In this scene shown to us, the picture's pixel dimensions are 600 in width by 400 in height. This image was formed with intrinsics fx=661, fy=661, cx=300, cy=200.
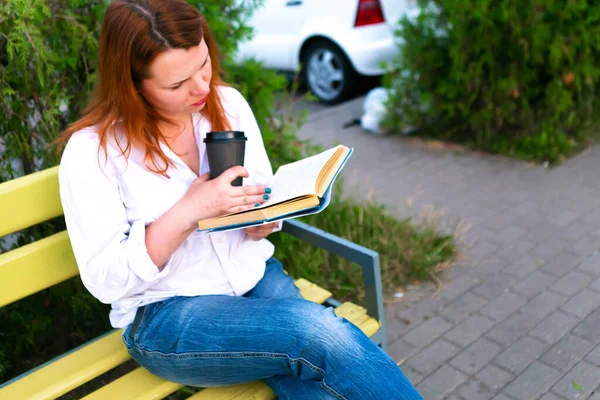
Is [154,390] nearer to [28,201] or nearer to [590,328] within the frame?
[28,201]

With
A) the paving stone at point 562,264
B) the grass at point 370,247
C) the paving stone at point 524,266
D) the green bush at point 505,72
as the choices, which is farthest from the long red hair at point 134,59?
the green bush at point 505,72

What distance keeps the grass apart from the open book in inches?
49.6

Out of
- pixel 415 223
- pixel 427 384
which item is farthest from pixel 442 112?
pixel 427 384

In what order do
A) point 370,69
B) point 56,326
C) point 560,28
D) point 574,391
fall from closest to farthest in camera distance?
point 574,391 → point 56,326 → point 560,28 → point 370,69

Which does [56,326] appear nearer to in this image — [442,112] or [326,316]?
[326,316]

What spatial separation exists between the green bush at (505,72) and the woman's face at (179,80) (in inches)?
129

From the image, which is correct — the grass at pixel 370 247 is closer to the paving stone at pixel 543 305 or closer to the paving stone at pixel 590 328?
the paving stone at pixel 543 305

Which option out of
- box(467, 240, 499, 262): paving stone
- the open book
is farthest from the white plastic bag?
the open book

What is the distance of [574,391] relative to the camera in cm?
263

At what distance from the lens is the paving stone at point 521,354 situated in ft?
9.25

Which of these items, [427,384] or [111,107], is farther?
[427,384]

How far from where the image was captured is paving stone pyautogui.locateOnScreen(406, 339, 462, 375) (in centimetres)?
289

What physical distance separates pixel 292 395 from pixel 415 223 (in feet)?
7.34

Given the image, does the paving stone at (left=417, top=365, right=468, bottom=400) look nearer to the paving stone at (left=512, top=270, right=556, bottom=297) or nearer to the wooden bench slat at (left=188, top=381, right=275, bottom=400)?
the paving stone at (left=512, top=270, right=556, bottom=297)
